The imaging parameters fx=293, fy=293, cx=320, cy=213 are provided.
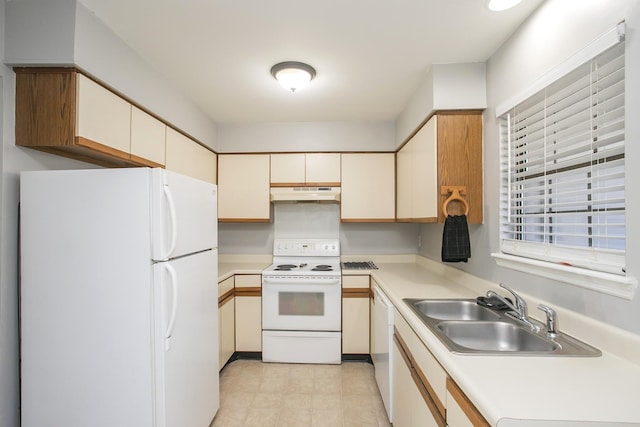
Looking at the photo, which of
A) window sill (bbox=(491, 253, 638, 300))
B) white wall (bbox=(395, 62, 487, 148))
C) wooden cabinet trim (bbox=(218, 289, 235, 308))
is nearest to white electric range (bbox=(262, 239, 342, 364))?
wooden cabinet trim (bbox=(218, 289, 235, 308))

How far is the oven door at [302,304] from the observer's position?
2.78 meters

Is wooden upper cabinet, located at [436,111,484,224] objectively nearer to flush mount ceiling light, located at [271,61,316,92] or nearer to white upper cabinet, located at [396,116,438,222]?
white upper cabinet, located at [396,116,438,222]

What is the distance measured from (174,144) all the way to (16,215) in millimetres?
1114

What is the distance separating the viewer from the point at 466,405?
0.89 meters

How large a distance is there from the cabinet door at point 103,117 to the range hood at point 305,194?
150 cm

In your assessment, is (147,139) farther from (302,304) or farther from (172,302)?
(302,304)

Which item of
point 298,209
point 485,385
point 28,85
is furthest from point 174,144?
point 485,385

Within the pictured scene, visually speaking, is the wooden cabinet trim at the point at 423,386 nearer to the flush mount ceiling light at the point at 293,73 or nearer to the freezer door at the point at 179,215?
the freezer door at the point at 179,215

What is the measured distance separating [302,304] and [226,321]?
71 centimetres

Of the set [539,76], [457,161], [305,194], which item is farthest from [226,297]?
[539,76]

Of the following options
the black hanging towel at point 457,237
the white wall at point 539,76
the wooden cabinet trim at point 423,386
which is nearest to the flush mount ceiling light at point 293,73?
the white wall at point 539,76

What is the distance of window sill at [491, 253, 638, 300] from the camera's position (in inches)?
38.9

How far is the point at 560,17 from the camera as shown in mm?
1284

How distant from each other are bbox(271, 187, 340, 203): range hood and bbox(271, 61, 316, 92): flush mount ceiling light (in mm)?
1178
